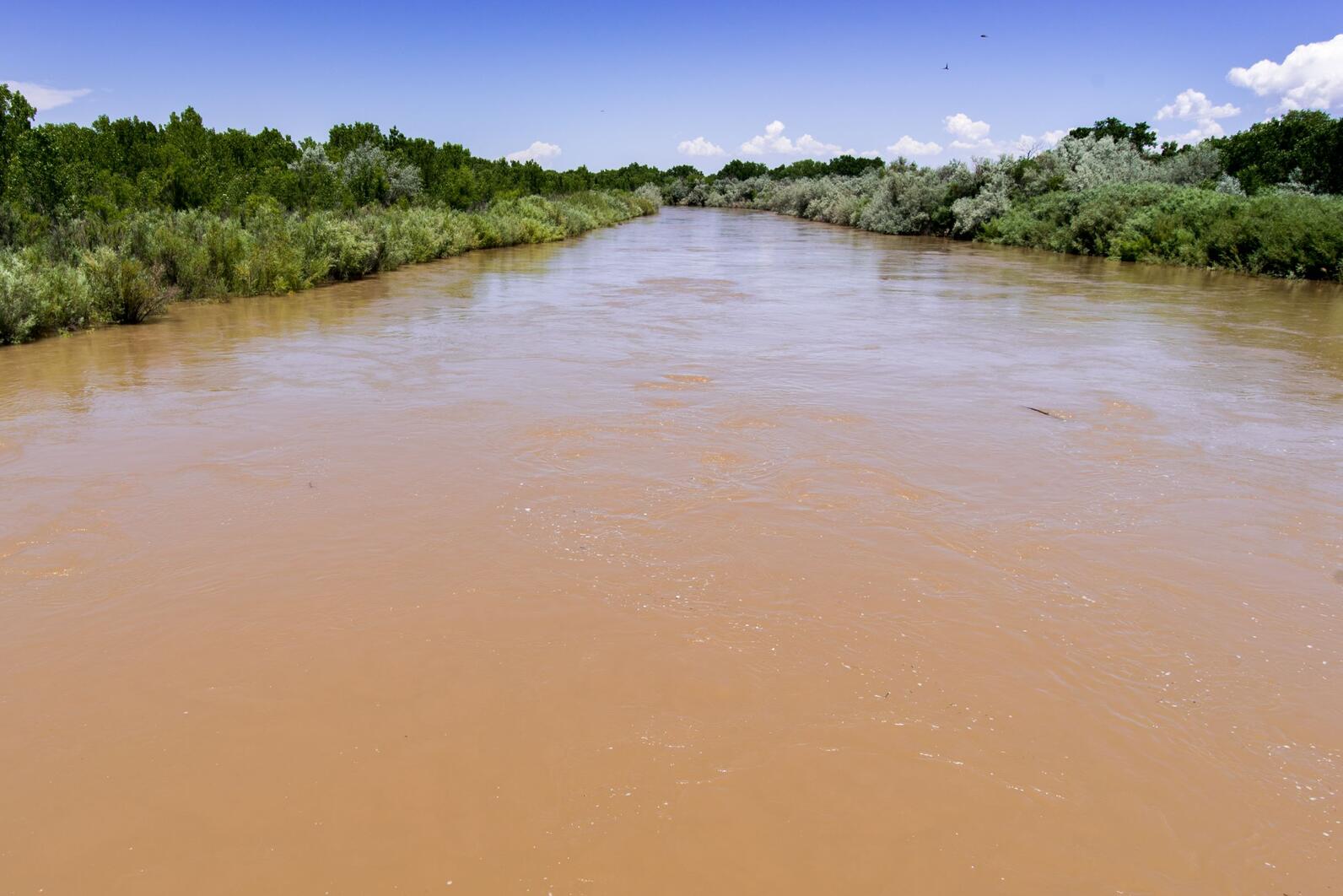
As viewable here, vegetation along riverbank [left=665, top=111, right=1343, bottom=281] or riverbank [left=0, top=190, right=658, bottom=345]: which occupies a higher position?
vegetation along riverbank [left=665, top=111, right=1343, bottom=281]

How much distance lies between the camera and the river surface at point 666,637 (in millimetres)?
3170

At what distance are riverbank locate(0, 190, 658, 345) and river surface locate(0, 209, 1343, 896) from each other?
287cm

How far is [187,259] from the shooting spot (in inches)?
609

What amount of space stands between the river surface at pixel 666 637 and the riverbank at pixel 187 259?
9.42 feet

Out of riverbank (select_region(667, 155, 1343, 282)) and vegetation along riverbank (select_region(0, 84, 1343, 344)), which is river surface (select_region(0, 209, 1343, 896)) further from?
riverbank (select_region(667, 155, 1343, 282))

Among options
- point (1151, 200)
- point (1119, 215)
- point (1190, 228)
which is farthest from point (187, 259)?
point (1151, 200)

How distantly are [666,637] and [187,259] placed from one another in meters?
14.3

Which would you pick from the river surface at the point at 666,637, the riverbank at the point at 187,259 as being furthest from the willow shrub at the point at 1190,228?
the riverbank at the point at 187,259

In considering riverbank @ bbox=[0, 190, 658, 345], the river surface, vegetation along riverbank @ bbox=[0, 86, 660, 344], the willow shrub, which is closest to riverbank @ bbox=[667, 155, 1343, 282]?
the willow shrub

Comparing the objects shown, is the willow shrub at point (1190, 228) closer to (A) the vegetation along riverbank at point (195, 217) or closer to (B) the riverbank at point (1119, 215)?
(B) the riverbank at point (1119, 215)

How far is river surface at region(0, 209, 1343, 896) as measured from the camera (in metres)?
3.17

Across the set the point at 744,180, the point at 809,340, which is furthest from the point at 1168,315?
the point at 744,180

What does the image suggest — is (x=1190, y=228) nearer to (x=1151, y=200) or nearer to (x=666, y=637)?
(x=1151, y=200)

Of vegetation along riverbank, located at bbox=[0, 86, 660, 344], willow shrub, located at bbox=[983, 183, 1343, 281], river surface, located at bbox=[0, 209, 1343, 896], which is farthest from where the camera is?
willow shrub, located at bbox=[983, 183, 1343, 281]
